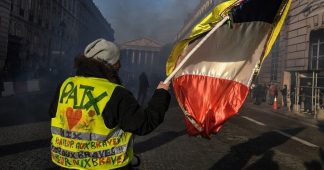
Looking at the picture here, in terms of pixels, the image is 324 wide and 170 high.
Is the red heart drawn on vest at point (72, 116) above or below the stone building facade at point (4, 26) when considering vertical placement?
below

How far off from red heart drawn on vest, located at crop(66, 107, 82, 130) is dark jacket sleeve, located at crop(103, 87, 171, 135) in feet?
0.64

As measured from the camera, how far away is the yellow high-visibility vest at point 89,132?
2.30m

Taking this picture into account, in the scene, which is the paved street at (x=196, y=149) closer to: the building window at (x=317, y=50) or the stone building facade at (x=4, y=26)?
the building window at (x=317, y=50)

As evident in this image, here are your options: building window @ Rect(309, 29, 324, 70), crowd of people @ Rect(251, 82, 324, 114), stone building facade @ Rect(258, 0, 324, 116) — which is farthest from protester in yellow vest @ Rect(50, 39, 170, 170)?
building window @ Rect(309, 29, 324, 70)

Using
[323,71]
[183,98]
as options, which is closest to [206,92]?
[183,98]

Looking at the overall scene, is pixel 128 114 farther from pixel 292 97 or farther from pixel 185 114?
pixel 292 97

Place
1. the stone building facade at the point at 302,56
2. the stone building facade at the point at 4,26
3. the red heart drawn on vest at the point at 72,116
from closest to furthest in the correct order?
the red heart drawn on vest at the point at 72,116, the stone building facade at the point at 302,56, the stone building facade at the point at 4,26

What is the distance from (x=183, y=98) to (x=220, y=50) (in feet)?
1.94

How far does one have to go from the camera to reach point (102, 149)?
236 centimetres

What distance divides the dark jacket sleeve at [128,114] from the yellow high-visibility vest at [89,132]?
0.15ft

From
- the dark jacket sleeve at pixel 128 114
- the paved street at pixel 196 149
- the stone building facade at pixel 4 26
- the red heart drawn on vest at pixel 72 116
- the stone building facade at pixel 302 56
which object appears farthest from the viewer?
the stone building facade at pixel 4 26

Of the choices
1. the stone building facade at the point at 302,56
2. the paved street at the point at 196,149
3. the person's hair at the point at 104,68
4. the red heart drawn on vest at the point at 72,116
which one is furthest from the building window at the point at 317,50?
the red heart drawn on vest at the point at 72,116

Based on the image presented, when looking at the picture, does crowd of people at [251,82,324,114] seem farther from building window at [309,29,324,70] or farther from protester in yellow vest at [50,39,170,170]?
protester in yellow vest at [50,39,170,170]

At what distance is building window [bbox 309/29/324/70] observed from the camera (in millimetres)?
20188
